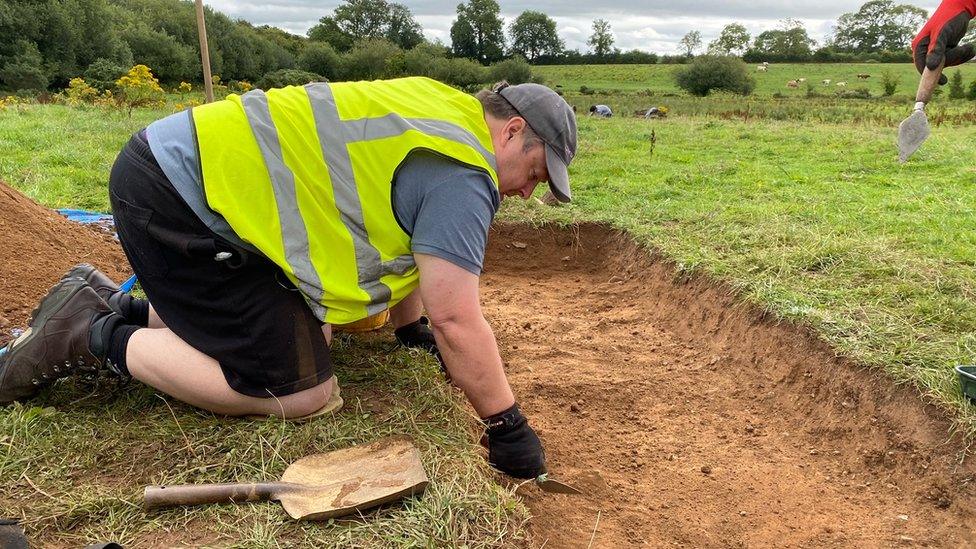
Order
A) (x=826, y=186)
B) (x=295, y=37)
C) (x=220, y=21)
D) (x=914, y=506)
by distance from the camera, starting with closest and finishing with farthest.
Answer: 1. (x=914, y=506)
2. (x=826, y=186)
3. (x=220, y=21)
4. (x=295, y=37)

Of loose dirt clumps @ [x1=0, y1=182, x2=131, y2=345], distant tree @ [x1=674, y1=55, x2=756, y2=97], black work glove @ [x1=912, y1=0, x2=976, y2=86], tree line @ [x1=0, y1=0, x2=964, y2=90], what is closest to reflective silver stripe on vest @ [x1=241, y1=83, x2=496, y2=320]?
loose dirt clumps @ [x1=0, y1=182, x2=131, y2=345]

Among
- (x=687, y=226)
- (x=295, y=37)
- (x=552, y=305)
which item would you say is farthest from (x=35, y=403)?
(x=295, y=37)

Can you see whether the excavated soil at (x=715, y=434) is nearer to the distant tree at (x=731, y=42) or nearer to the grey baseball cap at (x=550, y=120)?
the grey baseball cap at (x=550, y=120)

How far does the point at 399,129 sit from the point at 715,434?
2.18m

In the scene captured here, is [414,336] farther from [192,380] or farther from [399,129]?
[399,129]

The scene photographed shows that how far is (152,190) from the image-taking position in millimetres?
2178

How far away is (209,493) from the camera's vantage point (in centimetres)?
196

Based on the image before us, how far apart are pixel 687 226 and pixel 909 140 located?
63.9 inches

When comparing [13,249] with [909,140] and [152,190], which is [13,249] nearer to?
[152,190]

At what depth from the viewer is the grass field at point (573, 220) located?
1962mm

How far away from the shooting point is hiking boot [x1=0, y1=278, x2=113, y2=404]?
240cm

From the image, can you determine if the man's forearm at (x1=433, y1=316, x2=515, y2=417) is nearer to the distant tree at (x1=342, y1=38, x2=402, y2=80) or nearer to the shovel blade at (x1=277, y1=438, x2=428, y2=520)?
the shovel blade at (x1=277, y1=438, x2=428, y2=520)

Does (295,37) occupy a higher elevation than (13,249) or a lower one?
higher

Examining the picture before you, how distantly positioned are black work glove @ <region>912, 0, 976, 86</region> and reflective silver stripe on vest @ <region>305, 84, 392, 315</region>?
328 centimetres
